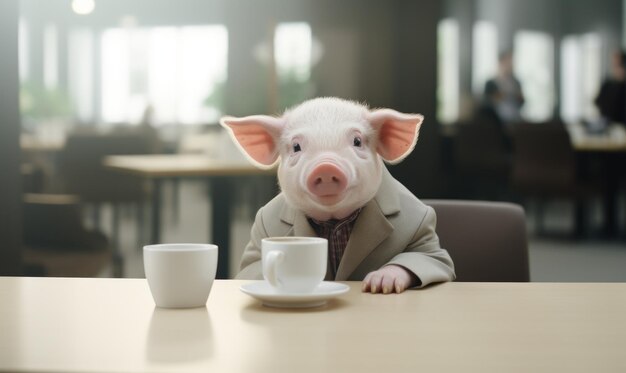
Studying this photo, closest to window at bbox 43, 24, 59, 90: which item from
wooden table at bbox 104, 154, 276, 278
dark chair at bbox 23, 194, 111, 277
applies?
wooden table at bbox 104, 154, 276, 278

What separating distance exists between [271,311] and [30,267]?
3.35m

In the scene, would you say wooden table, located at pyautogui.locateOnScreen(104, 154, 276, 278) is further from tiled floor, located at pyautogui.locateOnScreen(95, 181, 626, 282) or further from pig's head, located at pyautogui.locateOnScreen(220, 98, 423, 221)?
pig's head, located at pyautogui.locateOnScreen(220, 98, 423, 221)

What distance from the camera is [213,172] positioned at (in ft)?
9.87

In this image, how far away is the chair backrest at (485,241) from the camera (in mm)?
1545

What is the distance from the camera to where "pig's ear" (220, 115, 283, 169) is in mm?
1266

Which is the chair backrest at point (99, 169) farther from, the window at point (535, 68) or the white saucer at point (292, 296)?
the white saucer at point (292, 296)

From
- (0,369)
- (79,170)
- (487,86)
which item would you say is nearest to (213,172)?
(79,170)

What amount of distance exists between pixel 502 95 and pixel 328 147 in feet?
10.2

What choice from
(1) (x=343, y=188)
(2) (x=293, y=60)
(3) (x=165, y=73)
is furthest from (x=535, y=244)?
(1) (x=343, y=188)

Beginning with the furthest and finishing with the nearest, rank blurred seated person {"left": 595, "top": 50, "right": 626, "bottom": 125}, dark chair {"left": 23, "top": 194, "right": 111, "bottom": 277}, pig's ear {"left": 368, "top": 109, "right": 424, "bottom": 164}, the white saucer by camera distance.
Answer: blurred seated person {"left": 595, "top": 50, "right": 626, "bottom": 125} → dark chair {"left": 23, "top": 194, "right": 111, "bottom": 277} → pig's ear {"left": 368, "top": 109, "right": 424, "bottom": 164} → the white saucer

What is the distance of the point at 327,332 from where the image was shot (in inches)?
32.1

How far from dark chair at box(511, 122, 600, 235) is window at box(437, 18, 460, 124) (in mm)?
343

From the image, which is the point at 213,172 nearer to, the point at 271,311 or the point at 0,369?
the point at 271,311

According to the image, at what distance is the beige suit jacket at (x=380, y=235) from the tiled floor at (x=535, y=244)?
2758mm
